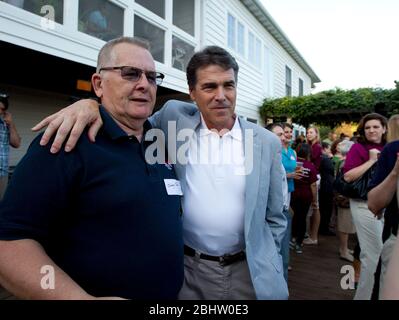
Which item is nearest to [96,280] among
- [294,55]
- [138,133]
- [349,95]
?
[138,133]

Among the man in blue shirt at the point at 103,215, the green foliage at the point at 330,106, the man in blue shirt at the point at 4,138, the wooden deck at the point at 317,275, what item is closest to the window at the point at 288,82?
the green foliage at the point at 330,106

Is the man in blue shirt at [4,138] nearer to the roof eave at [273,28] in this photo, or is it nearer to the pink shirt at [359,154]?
the pink shirt at [359,154]

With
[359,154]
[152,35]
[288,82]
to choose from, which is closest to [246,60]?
[152,35]

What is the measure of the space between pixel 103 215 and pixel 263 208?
0.94 meters

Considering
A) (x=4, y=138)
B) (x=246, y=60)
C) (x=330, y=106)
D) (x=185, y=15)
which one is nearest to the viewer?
(x=4, y=138)

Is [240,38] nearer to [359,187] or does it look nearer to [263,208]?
[359,187]

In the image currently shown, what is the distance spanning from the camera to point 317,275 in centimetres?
434

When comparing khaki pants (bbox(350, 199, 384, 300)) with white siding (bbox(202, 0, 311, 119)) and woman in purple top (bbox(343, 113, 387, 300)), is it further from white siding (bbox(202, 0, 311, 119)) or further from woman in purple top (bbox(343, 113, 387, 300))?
white siding (bbox(202, 0, 311, 119))

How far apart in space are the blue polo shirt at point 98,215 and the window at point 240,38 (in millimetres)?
9031

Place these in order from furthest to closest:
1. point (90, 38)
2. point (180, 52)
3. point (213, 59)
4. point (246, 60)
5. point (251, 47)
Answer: point (251, 47), point (246, 60), point (180, 52), point (90, 38), point (213, 59)

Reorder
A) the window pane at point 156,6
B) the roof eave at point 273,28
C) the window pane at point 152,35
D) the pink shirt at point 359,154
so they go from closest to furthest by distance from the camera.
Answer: the pink shirt at point 359,154 → the window pane at point 152,35 → the window pane at point 156,6 → the roof eave at point 273,28

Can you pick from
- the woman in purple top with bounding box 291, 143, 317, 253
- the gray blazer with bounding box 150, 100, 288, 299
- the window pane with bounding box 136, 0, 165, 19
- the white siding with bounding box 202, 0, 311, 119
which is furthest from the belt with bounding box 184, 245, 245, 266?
the white siding with bounding box 202, 0, 311, 119

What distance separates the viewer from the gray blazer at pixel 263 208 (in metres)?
1.55

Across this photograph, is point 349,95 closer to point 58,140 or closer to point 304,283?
point 304,283
